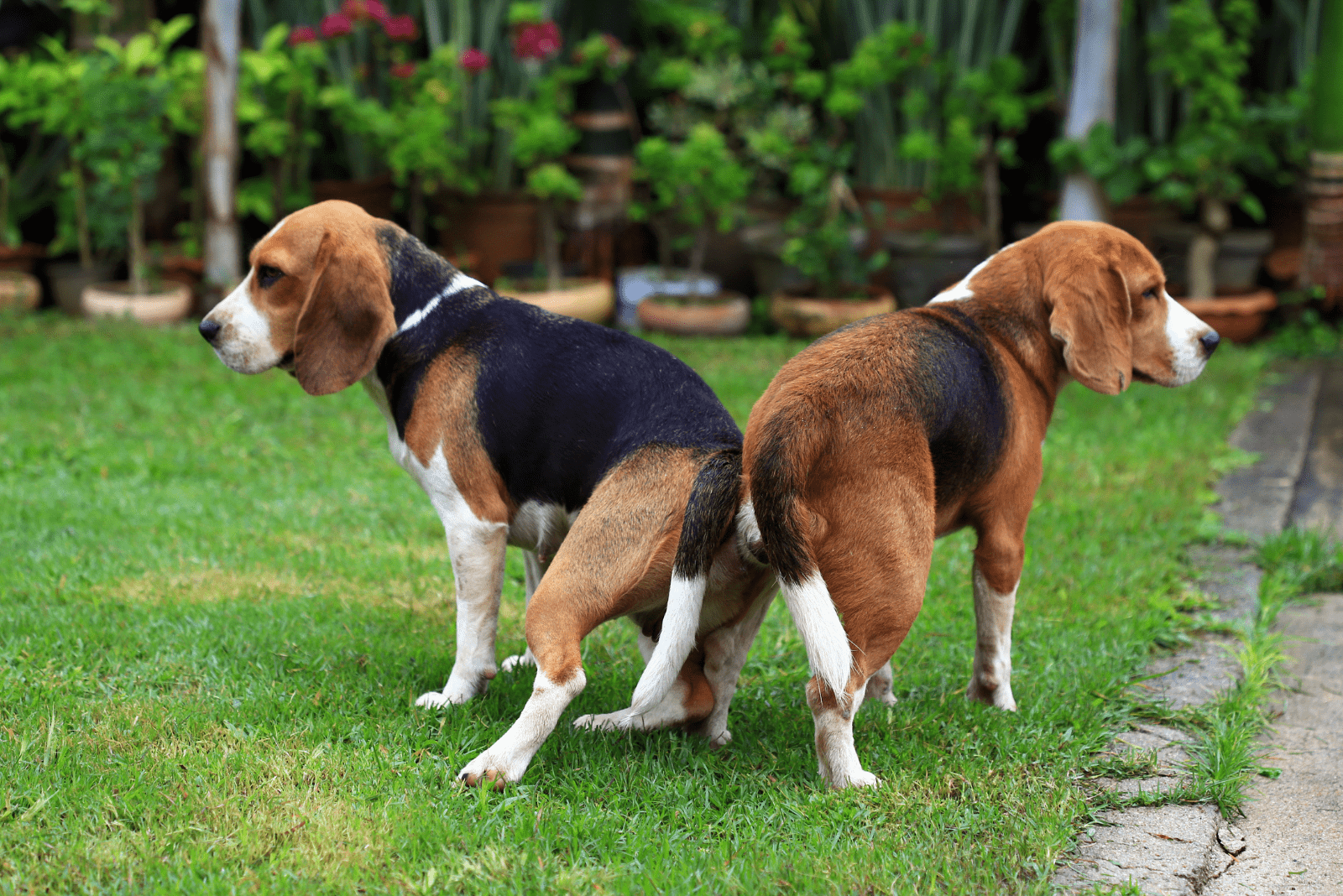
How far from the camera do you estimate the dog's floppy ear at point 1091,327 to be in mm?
3156

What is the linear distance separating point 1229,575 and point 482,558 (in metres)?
3.03

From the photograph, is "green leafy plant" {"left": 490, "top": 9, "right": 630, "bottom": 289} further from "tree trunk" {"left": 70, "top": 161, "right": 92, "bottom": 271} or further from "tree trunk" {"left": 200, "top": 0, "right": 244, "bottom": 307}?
"tree trunk" {"left": 70, "top": 161, "right": 92, "bottom": 271}

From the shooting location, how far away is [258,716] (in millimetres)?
3266

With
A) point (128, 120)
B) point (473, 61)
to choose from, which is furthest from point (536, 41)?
point (128, 120)

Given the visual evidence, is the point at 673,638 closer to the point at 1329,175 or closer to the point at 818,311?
the point at 1329,175

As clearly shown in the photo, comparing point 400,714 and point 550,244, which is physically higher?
point 550,244

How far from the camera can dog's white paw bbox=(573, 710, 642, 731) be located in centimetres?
323

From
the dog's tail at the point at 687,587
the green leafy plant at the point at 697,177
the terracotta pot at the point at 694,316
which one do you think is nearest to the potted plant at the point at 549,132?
the terracotta pot at the point at 694,316

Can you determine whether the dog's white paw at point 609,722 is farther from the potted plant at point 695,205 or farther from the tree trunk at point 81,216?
the tree trunk at point 81,216

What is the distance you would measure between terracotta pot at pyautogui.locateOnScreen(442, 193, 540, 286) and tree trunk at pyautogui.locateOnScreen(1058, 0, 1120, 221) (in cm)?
415

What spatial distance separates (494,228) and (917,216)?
340cm

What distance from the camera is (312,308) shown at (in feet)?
10.6

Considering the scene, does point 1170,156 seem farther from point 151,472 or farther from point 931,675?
point 151,472

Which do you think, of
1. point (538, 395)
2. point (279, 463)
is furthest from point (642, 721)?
point (279, 463)
